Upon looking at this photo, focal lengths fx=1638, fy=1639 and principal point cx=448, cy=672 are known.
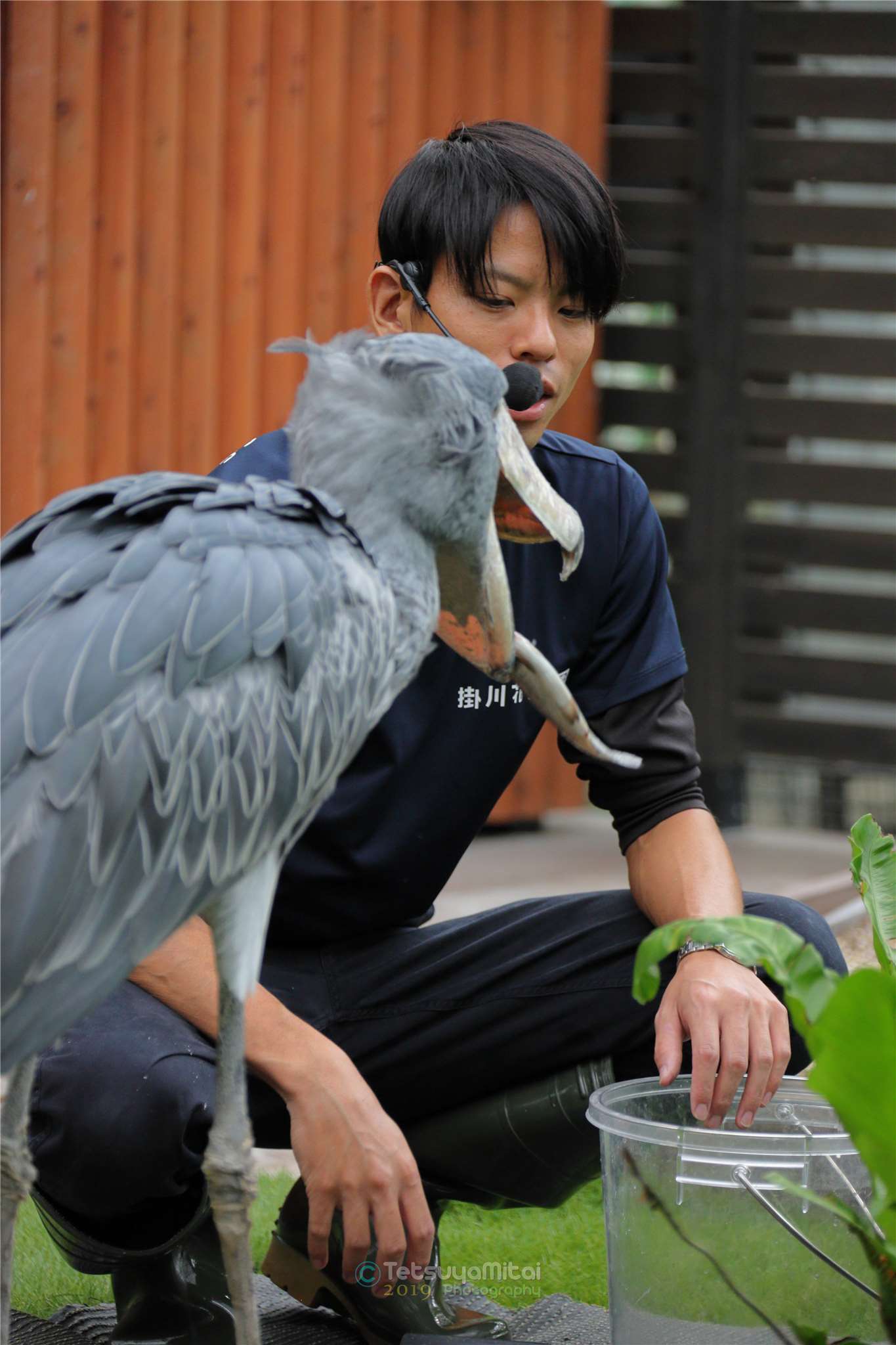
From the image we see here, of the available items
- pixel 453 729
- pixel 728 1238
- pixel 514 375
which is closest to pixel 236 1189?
pixel 728 1238

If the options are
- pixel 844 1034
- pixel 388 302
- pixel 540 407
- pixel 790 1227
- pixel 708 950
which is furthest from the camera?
pixel 388 302

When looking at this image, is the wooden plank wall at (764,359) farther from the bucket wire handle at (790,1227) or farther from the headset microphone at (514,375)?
the bucket wire handle at (790,1227)

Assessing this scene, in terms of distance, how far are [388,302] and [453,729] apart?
702mm

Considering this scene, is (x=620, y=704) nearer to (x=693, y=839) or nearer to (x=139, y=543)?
(x=693, y=839)

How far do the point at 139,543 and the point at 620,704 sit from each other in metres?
1.22

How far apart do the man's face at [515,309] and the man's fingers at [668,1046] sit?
90cm

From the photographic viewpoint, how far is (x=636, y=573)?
2.82m

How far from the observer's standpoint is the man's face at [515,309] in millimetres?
2520

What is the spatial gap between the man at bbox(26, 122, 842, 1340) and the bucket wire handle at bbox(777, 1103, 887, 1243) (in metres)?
0.18

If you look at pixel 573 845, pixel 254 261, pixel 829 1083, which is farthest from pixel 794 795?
pixel 829 1083

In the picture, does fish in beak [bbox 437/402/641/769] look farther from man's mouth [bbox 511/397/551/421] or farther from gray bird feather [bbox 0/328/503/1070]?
man's mouth [bbox 511/397/551/421]

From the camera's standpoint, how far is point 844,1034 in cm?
162

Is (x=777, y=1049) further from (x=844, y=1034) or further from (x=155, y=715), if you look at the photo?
(x=155, y=715)

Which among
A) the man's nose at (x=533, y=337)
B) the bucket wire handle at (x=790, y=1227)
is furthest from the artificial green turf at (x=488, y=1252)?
the man's nose at (x=533, y=337)
